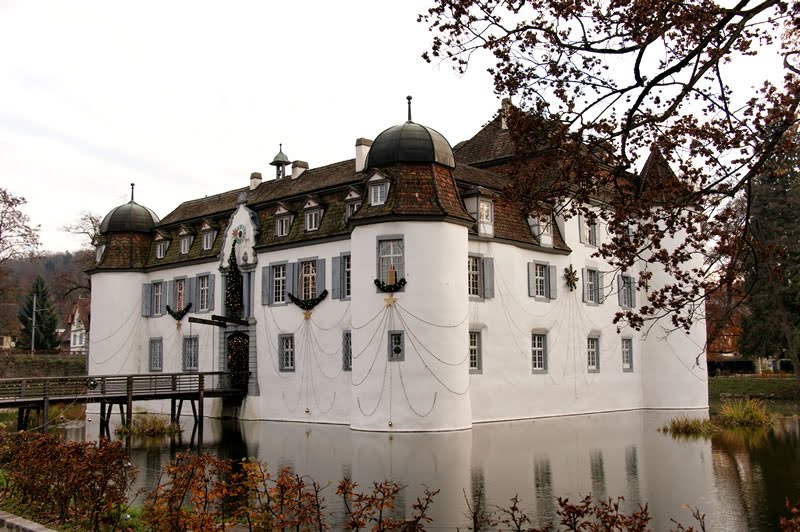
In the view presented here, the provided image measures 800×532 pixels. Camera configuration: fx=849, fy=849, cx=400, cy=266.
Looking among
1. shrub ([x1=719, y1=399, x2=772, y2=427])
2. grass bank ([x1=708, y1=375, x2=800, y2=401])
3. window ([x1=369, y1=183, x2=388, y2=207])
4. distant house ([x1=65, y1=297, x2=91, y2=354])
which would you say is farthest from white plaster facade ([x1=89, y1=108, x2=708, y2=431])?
distant house ([x1=65, y1=297, x2=91, y2=354])

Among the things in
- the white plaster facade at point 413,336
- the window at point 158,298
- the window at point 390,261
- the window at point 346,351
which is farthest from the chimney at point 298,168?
the window at point 390,261

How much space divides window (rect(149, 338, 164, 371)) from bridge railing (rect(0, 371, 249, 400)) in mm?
2085

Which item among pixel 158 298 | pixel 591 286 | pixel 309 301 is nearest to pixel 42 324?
pixel 158 298

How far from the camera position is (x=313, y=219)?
94.9 ft

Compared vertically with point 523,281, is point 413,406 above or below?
below

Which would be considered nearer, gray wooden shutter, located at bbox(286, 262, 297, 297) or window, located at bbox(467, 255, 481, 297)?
window, located at bbox(467, 255, 481, 297)

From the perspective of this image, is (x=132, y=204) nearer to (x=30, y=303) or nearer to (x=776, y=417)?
(x=776, y=417)

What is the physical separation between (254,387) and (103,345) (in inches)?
365

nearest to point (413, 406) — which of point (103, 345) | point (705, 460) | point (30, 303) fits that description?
point (705, 460)

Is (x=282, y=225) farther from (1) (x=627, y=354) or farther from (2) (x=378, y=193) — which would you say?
(1) (x=627, y=354)

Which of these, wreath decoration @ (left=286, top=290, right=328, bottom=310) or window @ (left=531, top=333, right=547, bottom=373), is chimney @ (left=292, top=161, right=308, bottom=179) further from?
window @ (left=531, top=333, right=547, bottom=373)

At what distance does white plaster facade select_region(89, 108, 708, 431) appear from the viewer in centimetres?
2431

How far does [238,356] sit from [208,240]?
5055mm

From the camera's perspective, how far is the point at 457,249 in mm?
25234
